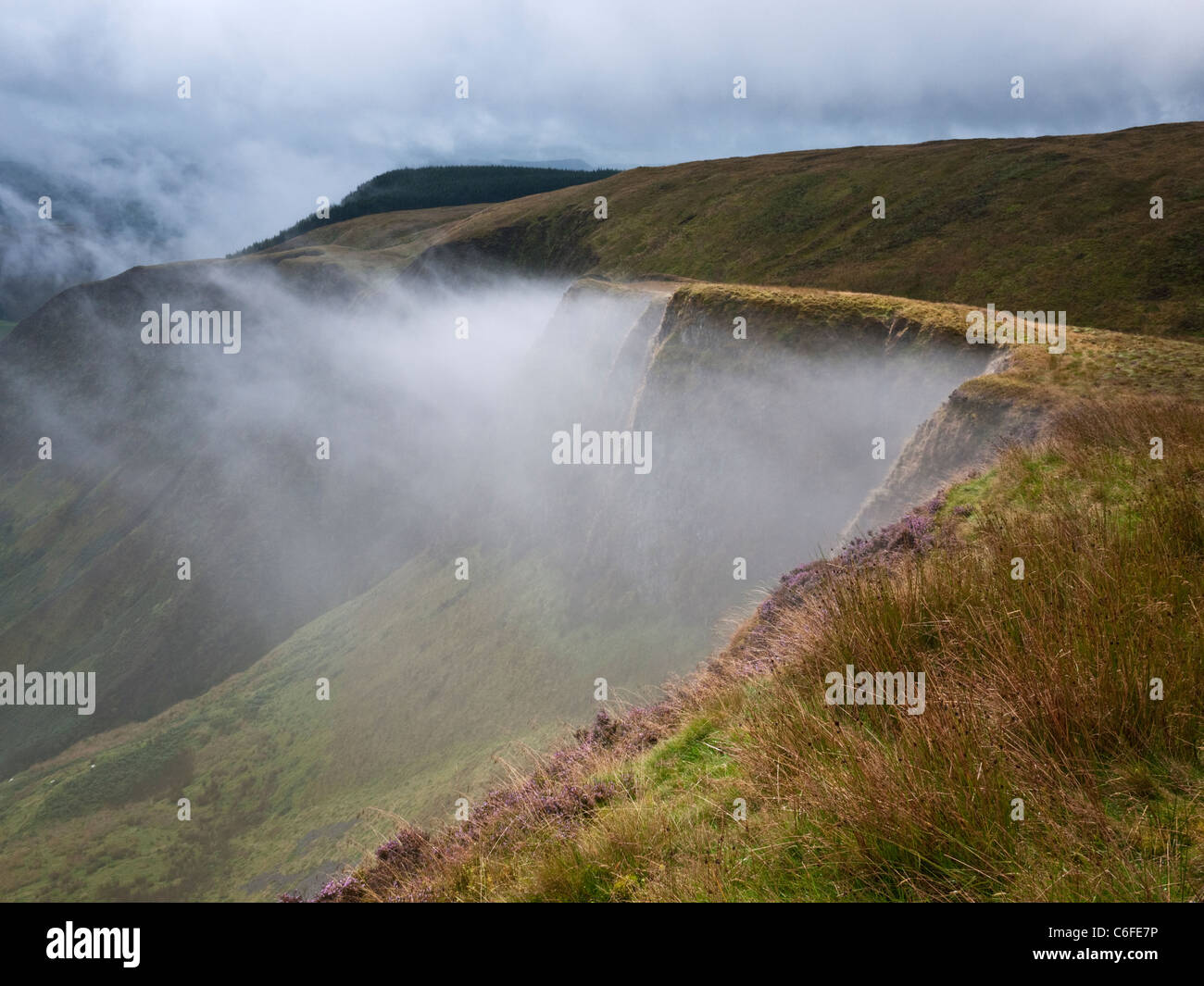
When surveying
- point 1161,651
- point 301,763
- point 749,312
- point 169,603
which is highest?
point 749,312

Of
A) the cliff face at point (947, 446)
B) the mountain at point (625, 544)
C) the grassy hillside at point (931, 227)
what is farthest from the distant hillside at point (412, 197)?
the cliff face at point (947, 446)

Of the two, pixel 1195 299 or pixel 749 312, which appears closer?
pixel 749 312

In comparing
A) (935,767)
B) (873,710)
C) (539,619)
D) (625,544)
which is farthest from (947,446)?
(539,619)

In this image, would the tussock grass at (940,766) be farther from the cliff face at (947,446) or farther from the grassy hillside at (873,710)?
the cliff face at (947,446)

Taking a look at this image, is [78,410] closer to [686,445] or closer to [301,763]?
[301,763]

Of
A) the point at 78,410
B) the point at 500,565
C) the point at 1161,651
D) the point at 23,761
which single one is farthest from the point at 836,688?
the point at 78,410

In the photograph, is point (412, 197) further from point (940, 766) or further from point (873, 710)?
point (940, 766)
